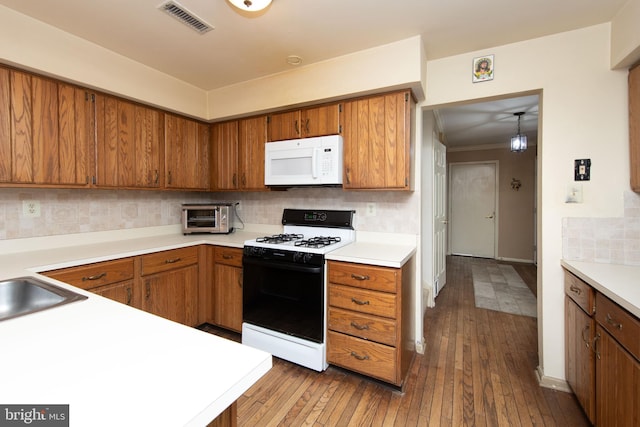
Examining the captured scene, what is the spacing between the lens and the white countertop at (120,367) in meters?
0.55

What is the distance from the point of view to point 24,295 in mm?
1340

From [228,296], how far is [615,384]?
2486mm

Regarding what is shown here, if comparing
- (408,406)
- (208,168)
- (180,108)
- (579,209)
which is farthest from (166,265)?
(579,209)

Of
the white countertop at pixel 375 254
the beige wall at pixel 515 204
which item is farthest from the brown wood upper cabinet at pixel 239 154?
the beige wall at pixel 515 204

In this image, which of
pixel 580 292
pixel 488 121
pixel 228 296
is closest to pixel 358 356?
pixel 228 296

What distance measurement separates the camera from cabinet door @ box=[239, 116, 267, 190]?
8.97ft

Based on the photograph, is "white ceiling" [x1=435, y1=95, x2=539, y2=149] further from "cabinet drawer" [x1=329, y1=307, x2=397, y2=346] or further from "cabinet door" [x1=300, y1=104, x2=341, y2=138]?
"cabinet drawer" [x1=329, y1=307, x2=397, y2=346]

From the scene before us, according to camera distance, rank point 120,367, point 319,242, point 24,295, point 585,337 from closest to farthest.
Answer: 1. point 120,367
2. point 24,295
3. point 585,337
4. point 319,242

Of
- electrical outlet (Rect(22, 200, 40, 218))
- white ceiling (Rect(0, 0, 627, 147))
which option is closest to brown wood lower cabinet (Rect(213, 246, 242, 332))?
electrical outlet (Rect(22, 200, 40, 218))

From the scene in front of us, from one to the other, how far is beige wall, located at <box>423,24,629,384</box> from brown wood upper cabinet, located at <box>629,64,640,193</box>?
0.15 feet

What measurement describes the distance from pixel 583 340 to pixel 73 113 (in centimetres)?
355

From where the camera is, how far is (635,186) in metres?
1.71

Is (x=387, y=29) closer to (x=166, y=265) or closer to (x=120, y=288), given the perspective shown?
(x=166, y=265)

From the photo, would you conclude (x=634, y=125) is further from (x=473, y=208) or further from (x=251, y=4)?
(x=473, y=208)
